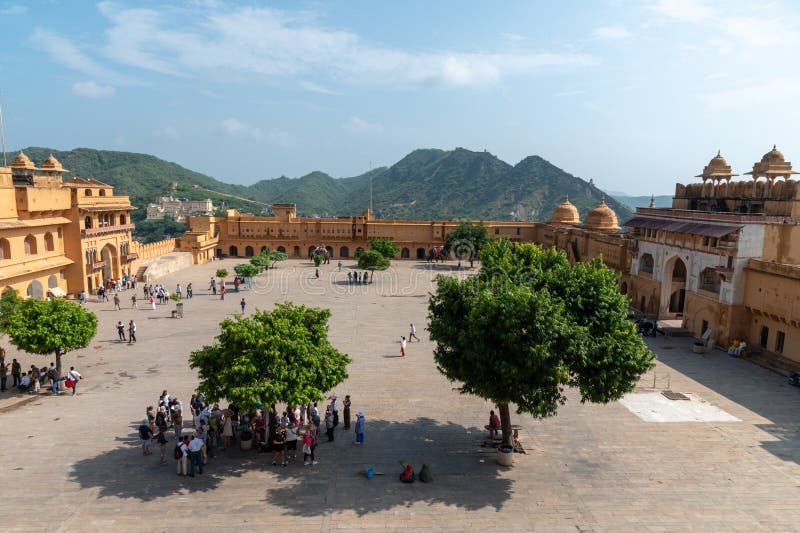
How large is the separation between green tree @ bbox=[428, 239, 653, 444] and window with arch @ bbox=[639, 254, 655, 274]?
902 inches

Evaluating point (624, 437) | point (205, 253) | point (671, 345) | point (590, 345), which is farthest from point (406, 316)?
point (205, 253)

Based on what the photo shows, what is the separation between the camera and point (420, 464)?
1327 centimetres

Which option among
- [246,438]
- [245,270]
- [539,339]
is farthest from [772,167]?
[245,270]

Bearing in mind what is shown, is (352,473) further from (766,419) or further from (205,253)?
(205,253)

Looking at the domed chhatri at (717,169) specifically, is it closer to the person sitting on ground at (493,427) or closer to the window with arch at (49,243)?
the person sitting on ground at (493,427)

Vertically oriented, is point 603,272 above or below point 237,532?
above

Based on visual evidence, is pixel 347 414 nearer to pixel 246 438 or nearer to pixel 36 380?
pixel 246 438

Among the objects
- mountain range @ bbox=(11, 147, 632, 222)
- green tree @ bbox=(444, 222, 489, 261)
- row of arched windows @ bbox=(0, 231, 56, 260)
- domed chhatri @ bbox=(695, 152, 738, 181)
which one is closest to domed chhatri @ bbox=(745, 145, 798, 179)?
domed chhatri @ bbox=(695, 152, 738, 181)

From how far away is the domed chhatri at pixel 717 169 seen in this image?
105ft

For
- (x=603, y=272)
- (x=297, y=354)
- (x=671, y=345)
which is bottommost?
(x=671, y=345)

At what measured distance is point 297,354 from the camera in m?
12.6

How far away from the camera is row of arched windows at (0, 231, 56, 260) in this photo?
93.9ft

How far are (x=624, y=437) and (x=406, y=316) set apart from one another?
17831 mm

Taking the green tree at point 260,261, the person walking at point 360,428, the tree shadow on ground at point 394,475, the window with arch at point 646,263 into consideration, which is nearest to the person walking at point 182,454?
the tree shadow on ground at point 394,475
